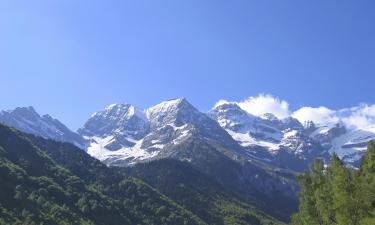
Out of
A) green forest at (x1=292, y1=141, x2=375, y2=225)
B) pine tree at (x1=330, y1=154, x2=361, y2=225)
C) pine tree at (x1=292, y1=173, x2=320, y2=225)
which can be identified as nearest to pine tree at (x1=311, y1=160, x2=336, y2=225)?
green forest at (x1=292, y1=141, x2=375, y2=225)

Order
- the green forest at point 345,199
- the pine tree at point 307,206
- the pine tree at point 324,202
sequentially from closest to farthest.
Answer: the green forest at point 345,199 → the pine tree at point 324,202 → the pine tree at point 307,206

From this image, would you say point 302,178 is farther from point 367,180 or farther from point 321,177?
point 367,180

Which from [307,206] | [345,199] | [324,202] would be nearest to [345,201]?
[345,199]

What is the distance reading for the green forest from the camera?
A: 7488 cm

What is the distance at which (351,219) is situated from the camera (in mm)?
75688

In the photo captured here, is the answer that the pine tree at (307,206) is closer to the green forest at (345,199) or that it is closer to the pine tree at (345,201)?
the green forest at (345,199)

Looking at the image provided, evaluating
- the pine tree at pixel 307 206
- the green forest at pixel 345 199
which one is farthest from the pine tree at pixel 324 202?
the pine tree at pixel 307 206

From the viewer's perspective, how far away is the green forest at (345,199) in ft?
246

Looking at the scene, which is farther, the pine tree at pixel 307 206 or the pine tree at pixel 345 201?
the pine tree at pixel 307 206

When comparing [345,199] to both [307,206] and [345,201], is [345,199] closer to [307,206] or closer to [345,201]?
[345,201]

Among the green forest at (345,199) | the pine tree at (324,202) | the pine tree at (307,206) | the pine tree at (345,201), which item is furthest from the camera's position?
the pine tree at (307,206)

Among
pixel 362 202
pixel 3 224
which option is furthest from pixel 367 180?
pixel 3 224

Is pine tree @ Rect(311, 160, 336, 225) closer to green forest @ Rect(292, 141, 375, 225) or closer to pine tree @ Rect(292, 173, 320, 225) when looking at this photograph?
green forest @ Rect(292, 141, 375, 225)

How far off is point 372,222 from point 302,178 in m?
33.1
